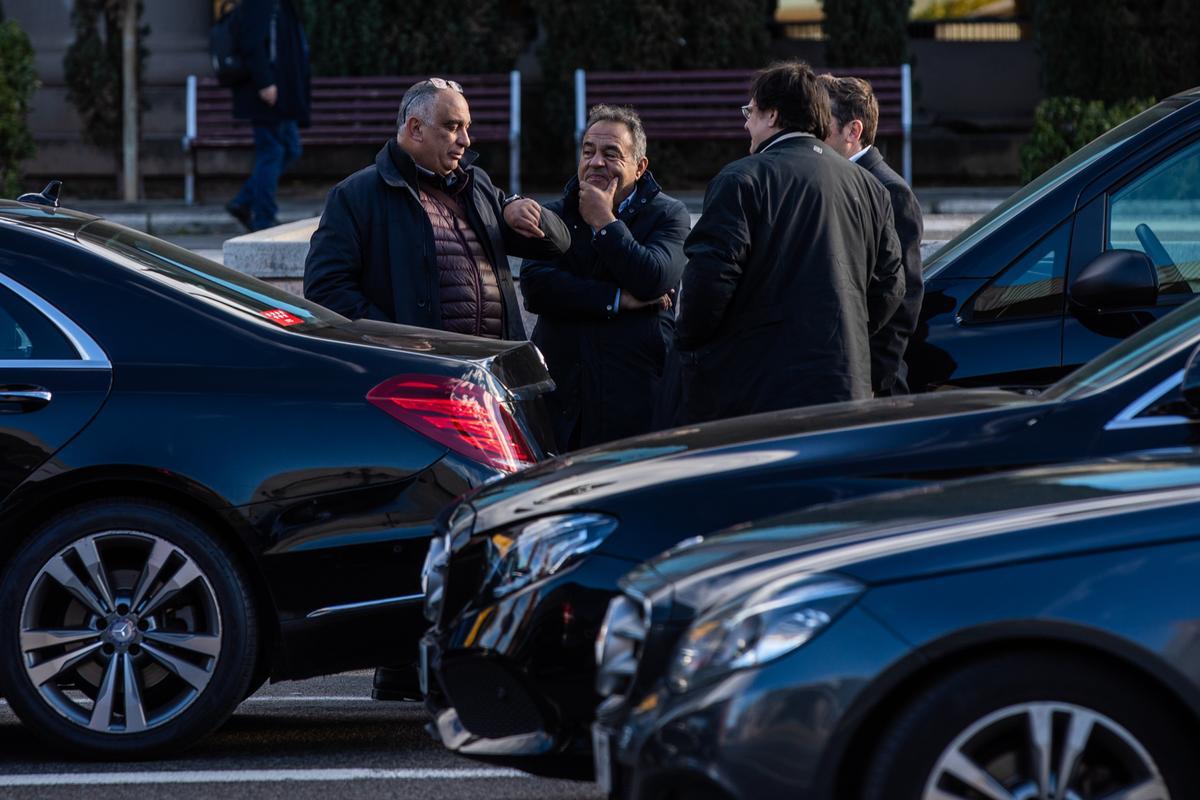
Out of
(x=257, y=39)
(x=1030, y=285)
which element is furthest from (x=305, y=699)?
(x=257, y=39)

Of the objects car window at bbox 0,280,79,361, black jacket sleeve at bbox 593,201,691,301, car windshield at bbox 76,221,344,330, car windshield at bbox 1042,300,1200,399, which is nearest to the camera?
car windshield at bbox 1042,300,1200,399

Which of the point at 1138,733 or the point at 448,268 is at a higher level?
the point at 448,268

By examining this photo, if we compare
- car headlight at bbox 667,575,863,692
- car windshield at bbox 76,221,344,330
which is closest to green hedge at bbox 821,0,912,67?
car windshield at bbox 76,221,344,330

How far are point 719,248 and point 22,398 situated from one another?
6.55 feet

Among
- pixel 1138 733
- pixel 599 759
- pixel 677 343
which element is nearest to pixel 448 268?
pixel 677 343

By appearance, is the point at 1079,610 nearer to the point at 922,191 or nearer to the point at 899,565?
the point at 899,565

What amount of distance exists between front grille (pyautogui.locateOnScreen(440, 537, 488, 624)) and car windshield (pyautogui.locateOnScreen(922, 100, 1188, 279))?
8.36 ft

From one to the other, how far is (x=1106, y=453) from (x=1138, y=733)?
1.00m

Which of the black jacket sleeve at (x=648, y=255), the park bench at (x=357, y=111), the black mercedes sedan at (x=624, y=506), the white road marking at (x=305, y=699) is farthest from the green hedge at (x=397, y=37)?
the black mercedes sedan at (x=624, y=506)

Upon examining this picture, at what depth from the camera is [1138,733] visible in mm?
3320

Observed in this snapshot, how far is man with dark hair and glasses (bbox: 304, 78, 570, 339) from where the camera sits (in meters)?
6.46

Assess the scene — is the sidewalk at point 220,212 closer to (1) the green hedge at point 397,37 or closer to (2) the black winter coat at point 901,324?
(1) the green hedge at point 397,37

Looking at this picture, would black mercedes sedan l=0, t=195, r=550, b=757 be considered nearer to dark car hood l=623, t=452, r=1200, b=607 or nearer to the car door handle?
the car door handle

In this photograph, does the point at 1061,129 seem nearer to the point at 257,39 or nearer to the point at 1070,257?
the point at 257,39
